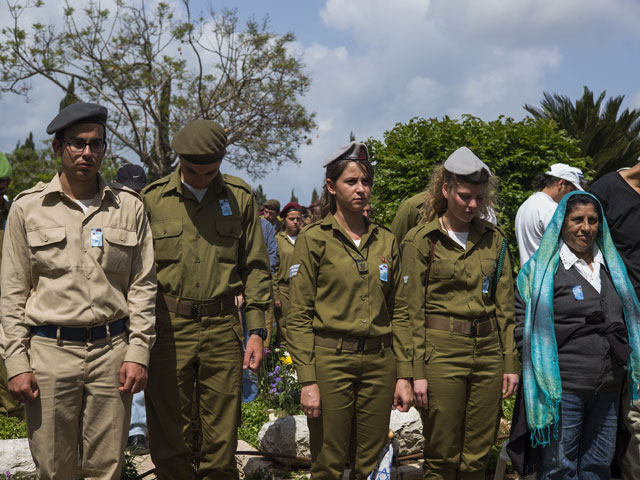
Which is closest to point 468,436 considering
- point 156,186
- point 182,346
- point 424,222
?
point 424,222

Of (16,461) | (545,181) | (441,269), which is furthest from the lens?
(545,181)

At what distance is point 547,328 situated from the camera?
3846 mm

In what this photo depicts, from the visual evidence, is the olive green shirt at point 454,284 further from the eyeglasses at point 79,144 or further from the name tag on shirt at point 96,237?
the eyeglasses at point 79,144

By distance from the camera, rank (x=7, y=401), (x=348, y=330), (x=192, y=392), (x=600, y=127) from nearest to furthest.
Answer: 1. (x=348, y=330)
2. (x=192, y=392)
3. (x=7, y=401)
4. (x=600, y=127)

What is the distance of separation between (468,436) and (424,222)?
4.54 ft

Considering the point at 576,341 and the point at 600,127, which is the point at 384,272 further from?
the point at 600,127

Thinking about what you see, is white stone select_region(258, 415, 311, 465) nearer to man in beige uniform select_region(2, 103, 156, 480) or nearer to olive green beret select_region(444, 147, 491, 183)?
man in beige uniform select_region(2, 103, 156, 480)

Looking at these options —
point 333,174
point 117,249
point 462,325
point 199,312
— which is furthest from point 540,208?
Answer: point 117,249

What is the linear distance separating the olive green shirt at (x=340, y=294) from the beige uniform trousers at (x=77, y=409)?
0.97 meters

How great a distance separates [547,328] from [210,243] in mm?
2033

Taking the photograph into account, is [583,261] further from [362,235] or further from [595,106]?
[595,106]

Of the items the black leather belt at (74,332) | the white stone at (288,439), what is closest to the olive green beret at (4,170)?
the black leather belt at (74,332)

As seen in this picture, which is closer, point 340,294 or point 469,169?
point 340,294

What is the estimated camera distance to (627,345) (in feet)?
12.6
